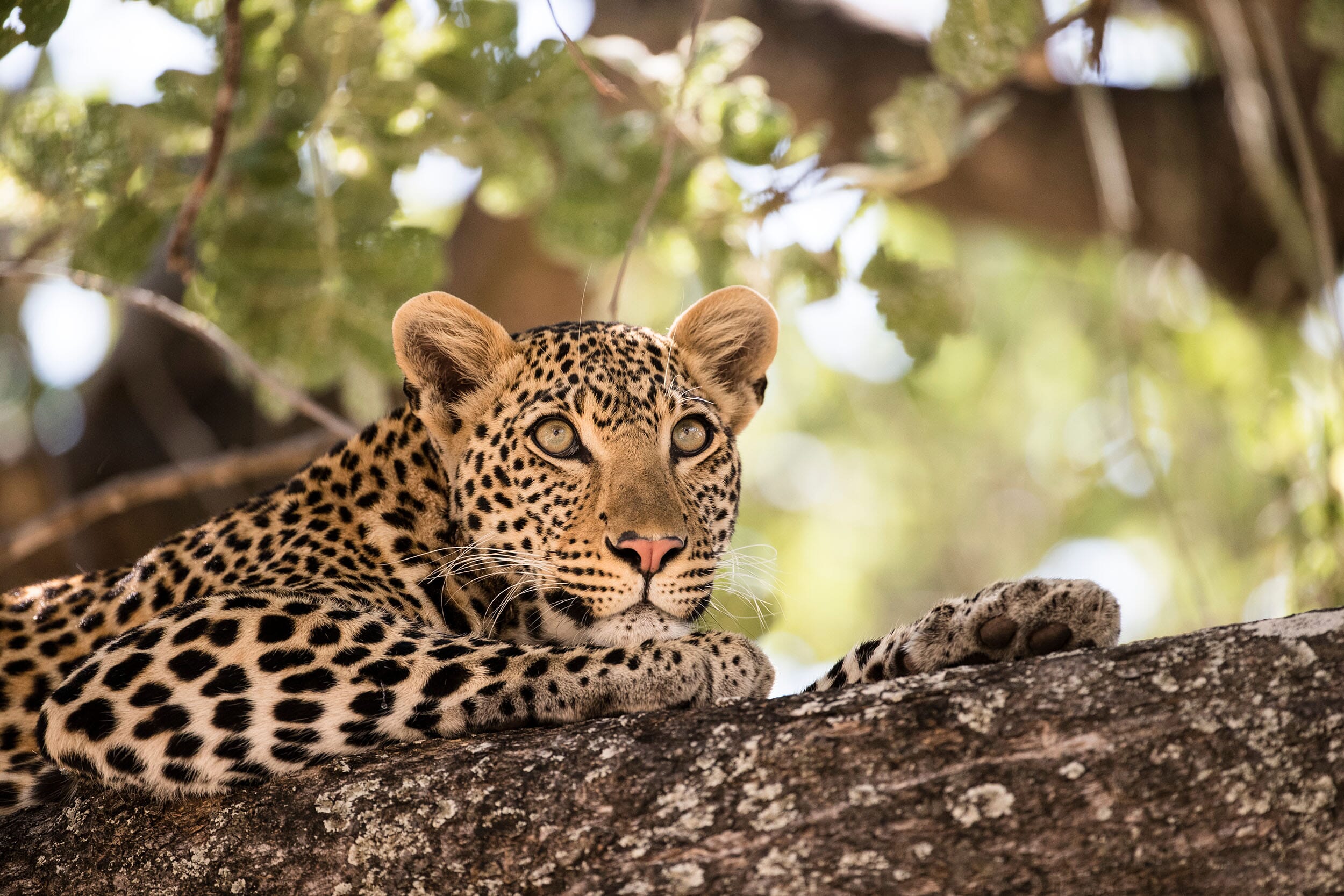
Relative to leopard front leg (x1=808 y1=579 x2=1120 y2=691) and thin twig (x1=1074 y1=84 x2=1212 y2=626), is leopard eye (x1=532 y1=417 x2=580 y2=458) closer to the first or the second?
leopard front leg (x1=808 y1=579 x2=1120 y2=691)

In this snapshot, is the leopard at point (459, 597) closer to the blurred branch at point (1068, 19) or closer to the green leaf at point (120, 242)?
the green leaf at point (120, 242)

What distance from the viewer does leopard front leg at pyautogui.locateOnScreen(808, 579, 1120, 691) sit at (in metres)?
3.96

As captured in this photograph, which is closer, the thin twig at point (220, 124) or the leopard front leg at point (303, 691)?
the leopard front leg at point (303, 691)

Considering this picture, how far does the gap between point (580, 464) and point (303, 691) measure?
152 cm

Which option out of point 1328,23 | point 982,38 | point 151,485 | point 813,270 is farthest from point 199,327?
point 1328,23

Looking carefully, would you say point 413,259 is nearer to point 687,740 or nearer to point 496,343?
point 496,343

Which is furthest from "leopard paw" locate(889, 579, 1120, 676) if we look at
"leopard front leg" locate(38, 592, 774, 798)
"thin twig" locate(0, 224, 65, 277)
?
"thin twig" locate(0, 224, 65, 277)

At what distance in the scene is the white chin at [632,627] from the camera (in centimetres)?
490

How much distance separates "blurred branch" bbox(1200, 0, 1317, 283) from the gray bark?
19.7ft

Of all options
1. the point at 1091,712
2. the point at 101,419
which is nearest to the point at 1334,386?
the point at 1091,712

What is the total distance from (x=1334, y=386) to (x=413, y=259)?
591cm

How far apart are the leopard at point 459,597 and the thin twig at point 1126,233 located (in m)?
2.49

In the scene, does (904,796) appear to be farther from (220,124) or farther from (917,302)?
(220,124)

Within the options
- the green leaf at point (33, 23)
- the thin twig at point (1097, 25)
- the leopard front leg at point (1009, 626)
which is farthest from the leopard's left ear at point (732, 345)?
the green leaf at point (33, 23)
